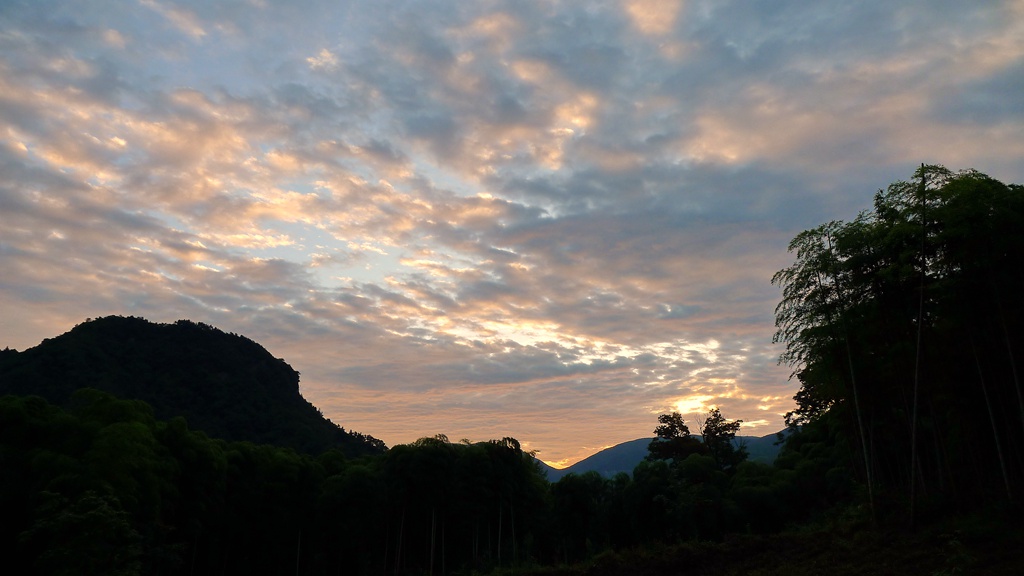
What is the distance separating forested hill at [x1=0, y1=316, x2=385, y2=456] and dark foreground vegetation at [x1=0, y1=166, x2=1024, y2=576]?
1007 inches

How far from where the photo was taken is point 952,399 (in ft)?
52.4

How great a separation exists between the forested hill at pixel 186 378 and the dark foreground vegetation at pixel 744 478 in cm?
2557

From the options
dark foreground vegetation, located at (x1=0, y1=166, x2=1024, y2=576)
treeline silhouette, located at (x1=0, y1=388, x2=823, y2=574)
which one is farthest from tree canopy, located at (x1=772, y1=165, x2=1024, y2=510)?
treeline silhouette, located at (x1=0, y1=388, x2=823, y2=574)

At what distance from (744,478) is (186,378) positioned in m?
53.5

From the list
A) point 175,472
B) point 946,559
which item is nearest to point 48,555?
point 175,472

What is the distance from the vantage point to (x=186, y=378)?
5988 cm

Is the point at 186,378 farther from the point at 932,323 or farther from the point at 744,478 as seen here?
the point at 932,323

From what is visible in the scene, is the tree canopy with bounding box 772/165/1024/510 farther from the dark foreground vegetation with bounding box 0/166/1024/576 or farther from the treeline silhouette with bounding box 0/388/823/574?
the treeline silhouette with bounding box 0/388/823/574

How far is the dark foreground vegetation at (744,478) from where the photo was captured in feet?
46.4

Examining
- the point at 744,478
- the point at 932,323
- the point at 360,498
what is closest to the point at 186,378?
the point at 360,498

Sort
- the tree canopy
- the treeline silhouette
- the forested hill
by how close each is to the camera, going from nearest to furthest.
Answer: the tree canopy
the treeline silhouette
the forested hill

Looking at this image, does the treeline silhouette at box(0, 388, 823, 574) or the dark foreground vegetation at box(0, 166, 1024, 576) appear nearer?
the dark foreground vegetation at box(0, 166, 1024, 576)

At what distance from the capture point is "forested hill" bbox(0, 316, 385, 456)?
49125 mm

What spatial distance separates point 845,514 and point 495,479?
15.1 m
